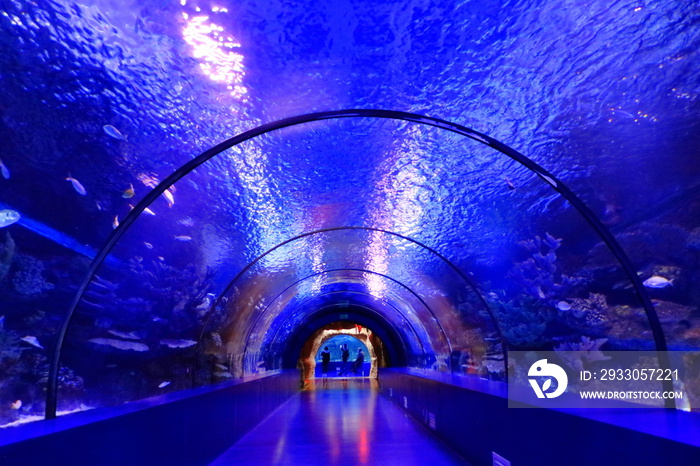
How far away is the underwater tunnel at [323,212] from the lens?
3.70 m

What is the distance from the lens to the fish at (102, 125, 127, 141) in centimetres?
439

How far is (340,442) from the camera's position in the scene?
8031mm

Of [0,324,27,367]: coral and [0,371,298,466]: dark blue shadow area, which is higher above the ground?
[0,324,27,367]: coral

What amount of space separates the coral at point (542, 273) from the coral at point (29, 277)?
6.14 m

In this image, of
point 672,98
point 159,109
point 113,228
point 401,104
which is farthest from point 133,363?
point 672,98

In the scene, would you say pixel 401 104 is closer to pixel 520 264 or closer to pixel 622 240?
pixel 622 240

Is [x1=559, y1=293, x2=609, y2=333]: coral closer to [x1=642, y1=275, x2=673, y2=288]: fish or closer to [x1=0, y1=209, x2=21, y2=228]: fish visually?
[x1=642, y1=275, x2=673, y2=288]: fish

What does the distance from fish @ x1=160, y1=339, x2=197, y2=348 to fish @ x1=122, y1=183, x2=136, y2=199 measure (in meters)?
3.79

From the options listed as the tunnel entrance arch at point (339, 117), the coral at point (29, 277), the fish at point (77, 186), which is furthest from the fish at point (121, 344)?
the fish at point (77, 186)

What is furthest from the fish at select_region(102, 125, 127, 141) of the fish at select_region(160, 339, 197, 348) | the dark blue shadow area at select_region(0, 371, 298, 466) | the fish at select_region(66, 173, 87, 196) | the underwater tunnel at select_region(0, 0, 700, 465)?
the fish at select_region(160, 339, 197, 348)

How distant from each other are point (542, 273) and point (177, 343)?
6.08m

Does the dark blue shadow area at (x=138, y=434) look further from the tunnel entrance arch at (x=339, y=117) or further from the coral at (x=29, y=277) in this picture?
the coral at (x=29, y=277)

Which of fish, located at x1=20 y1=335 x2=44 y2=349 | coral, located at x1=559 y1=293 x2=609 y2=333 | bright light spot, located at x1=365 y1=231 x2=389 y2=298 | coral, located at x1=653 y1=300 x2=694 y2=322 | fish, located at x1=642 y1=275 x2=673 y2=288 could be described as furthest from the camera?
bright light spot, located at x1=365 y1=231 x2=389 y2=298

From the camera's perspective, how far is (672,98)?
4.39 metres
